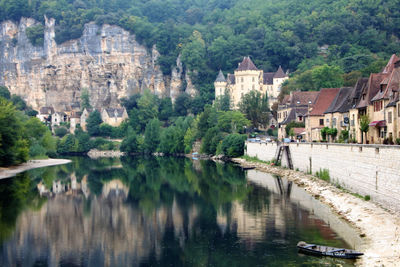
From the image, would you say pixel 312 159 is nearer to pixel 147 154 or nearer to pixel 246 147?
pixel 246 147

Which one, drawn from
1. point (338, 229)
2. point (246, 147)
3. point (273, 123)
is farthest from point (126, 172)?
point (338, 229)

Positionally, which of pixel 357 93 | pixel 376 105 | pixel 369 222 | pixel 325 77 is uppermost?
pixel 325 77

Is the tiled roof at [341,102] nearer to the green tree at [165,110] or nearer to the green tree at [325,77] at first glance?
the green tree at [325,77]

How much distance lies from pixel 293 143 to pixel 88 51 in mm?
91507

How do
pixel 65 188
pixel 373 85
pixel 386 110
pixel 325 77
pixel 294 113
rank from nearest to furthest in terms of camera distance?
pixel 386 110 → pixel 373 85 → pixel 65 188 → pixel 294 113 → pixel 325 77

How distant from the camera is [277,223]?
26391mm

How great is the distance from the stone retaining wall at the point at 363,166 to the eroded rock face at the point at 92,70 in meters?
88.1

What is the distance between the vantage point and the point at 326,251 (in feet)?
65.7

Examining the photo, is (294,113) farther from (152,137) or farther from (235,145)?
(152,137)

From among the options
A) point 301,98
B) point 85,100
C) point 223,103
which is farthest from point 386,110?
point 85,100

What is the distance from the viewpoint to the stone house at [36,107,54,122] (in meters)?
126

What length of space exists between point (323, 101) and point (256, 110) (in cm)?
3210

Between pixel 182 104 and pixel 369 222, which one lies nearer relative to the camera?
pixel 369 222

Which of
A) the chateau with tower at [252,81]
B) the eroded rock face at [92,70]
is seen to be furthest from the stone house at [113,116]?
the chateau with tower at [252,81]
